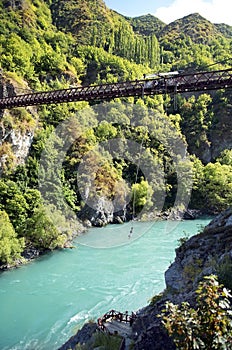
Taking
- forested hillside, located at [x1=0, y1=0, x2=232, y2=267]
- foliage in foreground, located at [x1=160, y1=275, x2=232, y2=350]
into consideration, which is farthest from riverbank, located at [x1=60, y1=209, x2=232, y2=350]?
forested hillside, located at [x1=0, y1=0, x2=232, y2=267]

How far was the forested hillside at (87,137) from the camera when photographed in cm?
1983

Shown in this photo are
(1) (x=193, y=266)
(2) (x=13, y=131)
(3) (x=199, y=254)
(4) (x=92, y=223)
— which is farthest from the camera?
(4) (x=92, y=223)

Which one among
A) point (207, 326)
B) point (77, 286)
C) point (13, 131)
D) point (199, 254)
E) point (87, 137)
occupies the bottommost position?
point (77, 286)

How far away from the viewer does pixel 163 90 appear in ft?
37.8

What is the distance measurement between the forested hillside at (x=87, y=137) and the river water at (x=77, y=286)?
1.51 meters

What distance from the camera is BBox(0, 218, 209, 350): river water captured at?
10.6 m

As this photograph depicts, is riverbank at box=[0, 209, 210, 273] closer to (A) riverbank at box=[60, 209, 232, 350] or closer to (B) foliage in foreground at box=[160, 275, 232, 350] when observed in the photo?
(A) riverbank at box=[60, 209, 232, 350]

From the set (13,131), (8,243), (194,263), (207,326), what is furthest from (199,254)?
(13,131)

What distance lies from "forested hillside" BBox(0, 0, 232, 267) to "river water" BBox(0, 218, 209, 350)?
4.97ft

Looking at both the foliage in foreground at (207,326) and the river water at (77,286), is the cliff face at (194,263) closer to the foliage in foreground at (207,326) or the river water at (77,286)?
the foliage in foreground at (207,326)

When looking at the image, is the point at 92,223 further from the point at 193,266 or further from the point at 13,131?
the point at 193,266

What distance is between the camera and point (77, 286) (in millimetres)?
13891

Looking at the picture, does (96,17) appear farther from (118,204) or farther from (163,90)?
(163,90)

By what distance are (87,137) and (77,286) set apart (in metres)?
15.7
